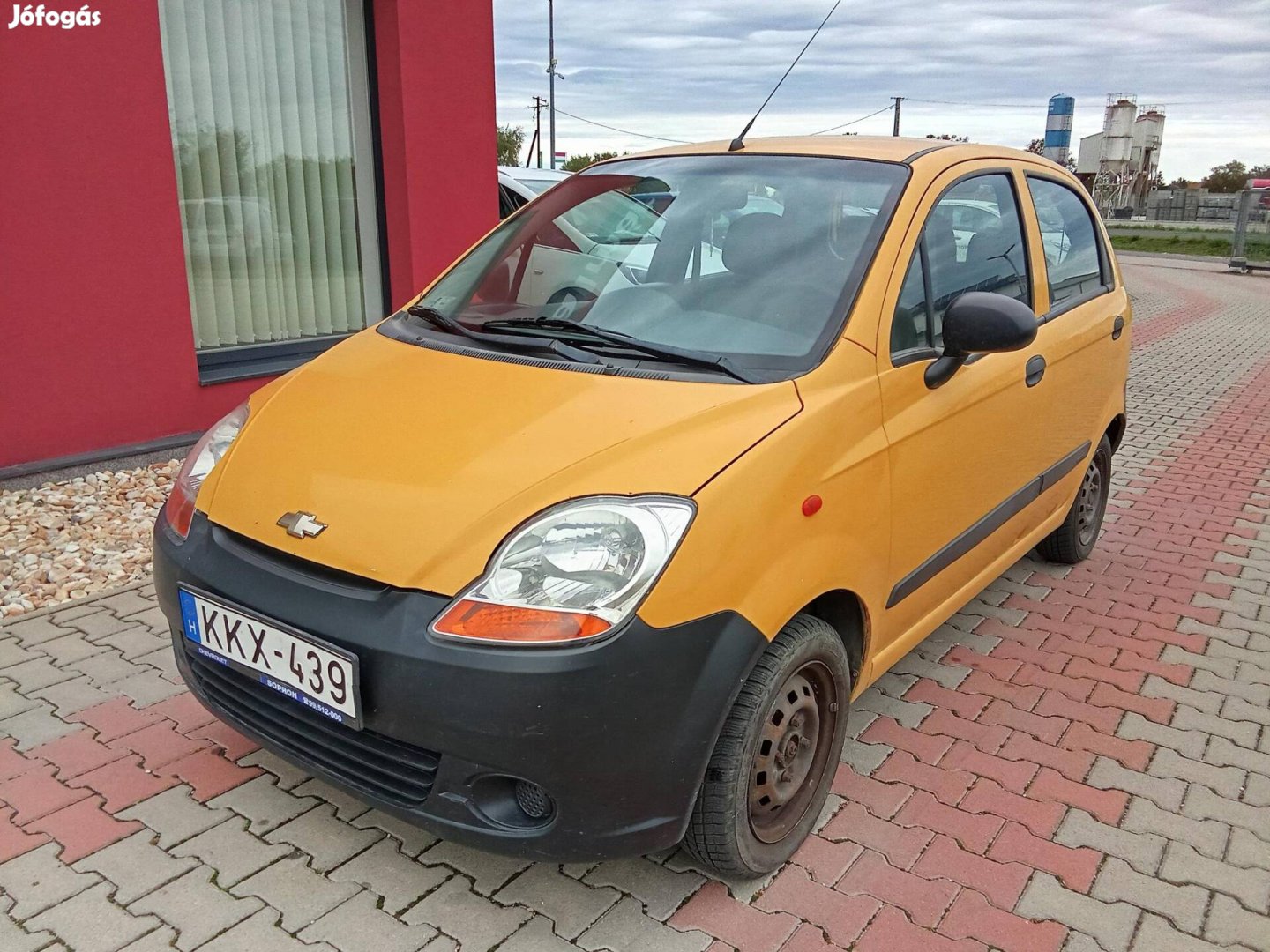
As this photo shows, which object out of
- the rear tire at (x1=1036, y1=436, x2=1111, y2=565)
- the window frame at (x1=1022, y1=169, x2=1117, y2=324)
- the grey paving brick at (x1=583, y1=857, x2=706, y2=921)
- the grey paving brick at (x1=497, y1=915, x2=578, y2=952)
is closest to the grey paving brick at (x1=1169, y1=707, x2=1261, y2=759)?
the rear tire at (x1=1036, y1=436, x2=1111, y2=565)

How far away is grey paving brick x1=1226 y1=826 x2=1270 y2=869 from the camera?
2.69 metres

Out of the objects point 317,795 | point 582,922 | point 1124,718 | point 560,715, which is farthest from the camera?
point 1124,718

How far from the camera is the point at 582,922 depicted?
2406 mm

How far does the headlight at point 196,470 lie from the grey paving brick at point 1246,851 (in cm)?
284

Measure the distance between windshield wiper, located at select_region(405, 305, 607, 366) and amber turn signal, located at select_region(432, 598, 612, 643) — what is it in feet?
2.75

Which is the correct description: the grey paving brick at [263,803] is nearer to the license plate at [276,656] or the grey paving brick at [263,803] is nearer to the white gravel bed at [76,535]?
the license plate at [276,656]

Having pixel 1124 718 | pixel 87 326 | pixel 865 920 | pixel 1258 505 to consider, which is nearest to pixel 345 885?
pixel 865 920

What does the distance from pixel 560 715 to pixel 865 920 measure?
100cm

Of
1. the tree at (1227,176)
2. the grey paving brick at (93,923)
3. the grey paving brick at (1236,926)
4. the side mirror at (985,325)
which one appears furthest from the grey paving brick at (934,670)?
the tree at (1227,176)

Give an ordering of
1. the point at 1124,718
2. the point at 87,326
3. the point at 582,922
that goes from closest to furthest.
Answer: the point at 582,922, the point at 1124,718, the point at 87,326

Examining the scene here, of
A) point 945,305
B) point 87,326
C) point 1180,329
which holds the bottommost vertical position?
point 1180,329

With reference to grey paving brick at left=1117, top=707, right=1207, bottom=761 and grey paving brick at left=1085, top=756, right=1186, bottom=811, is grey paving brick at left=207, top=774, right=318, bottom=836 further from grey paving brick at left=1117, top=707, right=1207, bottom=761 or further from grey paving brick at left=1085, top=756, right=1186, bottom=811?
grey paving brick at left=1117, top=707, right=1207, bottom=761

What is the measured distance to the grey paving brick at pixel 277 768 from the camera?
115 inches

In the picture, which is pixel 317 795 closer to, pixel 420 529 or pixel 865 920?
pixel 420 529
